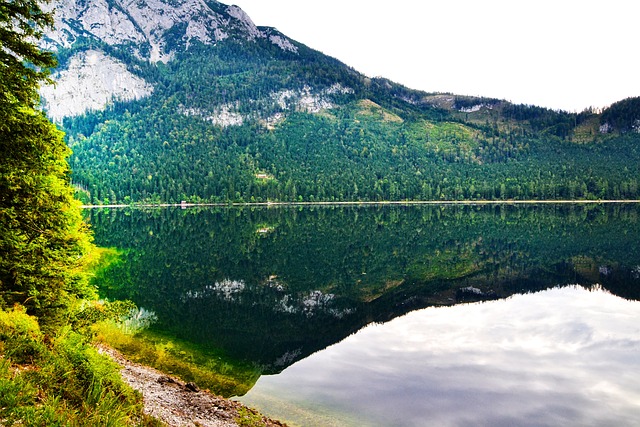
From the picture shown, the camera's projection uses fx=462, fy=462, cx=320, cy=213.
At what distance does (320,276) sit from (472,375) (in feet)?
80.3

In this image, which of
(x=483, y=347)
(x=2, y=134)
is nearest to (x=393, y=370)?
(x=483, y=347)

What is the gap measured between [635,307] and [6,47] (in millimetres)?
35960

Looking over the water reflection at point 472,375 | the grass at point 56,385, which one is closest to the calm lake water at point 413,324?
the water reflection at point 472,375

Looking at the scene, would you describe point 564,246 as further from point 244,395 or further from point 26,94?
point 26,94

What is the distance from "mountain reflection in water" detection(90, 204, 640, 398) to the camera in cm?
2755

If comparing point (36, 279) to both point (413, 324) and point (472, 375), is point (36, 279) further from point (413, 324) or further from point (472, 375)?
point (413, 324)

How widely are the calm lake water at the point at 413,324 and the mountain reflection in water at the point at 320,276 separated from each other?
18cm

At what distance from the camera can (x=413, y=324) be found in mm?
28141

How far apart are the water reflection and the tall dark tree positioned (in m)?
8.29

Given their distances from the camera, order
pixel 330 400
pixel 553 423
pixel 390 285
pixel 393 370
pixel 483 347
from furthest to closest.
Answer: pixel 390 285 → pixel 483 347 → pixel 393 370 → pixel 330 400 → pixel 553 423

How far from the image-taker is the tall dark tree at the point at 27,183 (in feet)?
37.4

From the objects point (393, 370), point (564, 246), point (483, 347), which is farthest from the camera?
point (564, 246)

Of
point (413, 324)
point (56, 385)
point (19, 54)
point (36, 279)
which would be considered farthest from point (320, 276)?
point (56, 385)

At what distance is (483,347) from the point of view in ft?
76.8
